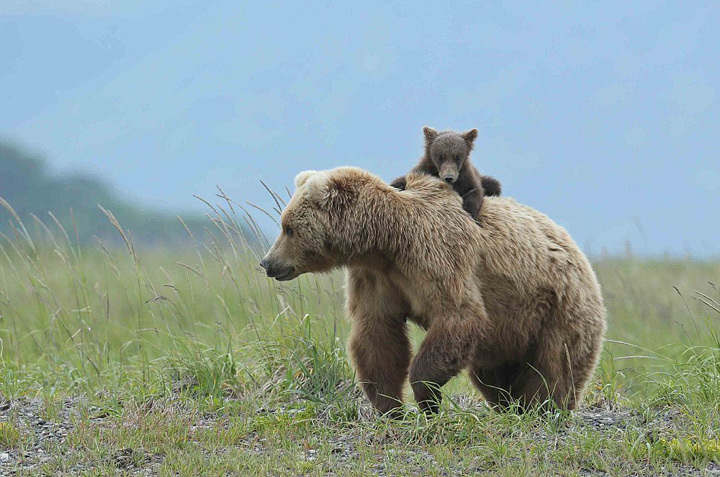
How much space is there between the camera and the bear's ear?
6.07m

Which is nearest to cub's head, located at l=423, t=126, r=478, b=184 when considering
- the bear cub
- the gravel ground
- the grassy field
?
the bear cub

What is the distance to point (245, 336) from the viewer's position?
811 centimetres

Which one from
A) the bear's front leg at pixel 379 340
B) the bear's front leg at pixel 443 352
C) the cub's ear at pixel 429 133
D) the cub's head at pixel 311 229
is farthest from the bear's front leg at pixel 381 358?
the cub's ear at pixel 429 133

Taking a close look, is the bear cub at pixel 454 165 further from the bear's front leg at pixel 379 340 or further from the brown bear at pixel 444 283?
the bear's front leg at pixel 379 340

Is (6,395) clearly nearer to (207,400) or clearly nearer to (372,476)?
(207,400)

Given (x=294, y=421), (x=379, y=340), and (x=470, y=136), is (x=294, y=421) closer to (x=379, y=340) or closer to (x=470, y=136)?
(x=379, y=340)

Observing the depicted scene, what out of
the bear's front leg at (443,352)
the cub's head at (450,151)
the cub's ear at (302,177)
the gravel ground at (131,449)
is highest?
the cub's head at (450,151)

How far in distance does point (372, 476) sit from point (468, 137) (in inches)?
90.6

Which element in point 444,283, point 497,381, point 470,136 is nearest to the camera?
point 444,283

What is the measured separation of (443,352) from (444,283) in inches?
15.6

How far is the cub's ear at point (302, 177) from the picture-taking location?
18.9ft

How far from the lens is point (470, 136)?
609cm

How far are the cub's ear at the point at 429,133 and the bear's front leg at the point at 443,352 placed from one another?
4.27 ft

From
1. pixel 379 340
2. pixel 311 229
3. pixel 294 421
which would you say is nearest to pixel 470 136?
pixel 311 229
